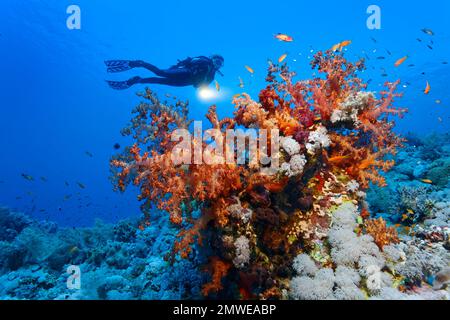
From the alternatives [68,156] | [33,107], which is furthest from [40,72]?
[68,156]

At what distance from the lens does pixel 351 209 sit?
15.5ft

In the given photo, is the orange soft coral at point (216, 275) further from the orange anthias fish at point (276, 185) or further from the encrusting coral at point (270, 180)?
the orange anthias fish at point (276, 185)

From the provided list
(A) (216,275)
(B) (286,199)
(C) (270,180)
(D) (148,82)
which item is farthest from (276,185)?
(D) (148,82)

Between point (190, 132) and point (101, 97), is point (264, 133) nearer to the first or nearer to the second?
point (190, 132)

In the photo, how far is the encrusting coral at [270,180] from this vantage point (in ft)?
13.3

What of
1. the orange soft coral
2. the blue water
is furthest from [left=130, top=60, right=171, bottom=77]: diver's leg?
the blue water

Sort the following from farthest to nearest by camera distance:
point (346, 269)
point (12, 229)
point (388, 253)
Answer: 1. point (12, 229)
2. point (388, 253)
3. point (346, 269)

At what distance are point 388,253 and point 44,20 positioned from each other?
5031 cm

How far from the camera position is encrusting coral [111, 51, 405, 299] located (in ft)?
13.3

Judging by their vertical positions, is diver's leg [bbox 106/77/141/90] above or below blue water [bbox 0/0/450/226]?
below

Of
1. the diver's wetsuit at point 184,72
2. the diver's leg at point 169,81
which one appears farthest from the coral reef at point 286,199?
the diver's leg at point 169,81

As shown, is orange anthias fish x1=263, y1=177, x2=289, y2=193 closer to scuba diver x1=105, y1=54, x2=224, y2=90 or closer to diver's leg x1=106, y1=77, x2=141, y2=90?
scuba diver x1=105, y1=54, x2=224, y2=90

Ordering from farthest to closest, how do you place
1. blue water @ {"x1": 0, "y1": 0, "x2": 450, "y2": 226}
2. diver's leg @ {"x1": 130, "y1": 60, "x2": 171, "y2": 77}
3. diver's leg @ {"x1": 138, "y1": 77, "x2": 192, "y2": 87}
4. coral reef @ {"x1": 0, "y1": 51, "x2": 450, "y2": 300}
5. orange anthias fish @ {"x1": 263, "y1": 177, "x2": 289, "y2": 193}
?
blue water @ {"x1": 0, "y1": 0, "x2": 450, "y2": 226}
diver's leg @ {"x1": 138, "y1": 77, "x2": 192, "y2": 87}
diver's leg @ {"x1": 130, "y1": 60, "x2": 171, "y2": 77}
orange anthias fish @ {"x1": 263, "y1": 177, "x2": 289, "y2": 193}
coral reef @ {"x1": 0, "y1": 51, "x2": 450, "y2": 300}

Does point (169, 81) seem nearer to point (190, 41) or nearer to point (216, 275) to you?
point (216, 275)
